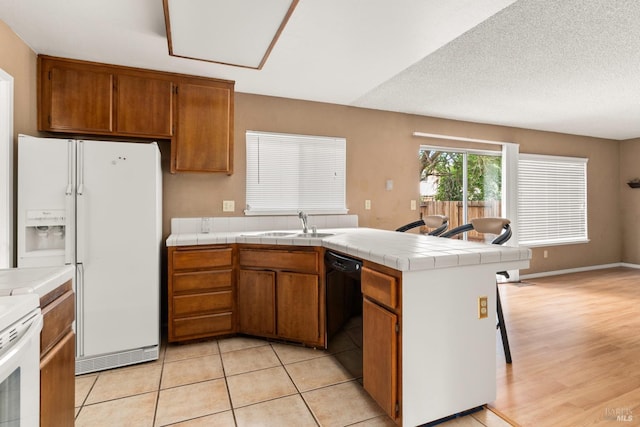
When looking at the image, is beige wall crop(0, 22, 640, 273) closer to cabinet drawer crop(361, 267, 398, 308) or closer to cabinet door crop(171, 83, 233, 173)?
cabinet door crop(171, 83, 233, 173)

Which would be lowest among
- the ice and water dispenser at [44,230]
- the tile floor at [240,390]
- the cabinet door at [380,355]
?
the tile floor at [240,390]

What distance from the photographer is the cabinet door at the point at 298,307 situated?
2.46 meters

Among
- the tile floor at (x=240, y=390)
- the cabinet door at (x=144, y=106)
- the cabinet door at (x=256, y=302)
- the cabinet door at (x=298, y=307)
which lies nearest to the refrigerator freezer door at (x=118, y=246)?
the tile floor at (x=240, y=390)

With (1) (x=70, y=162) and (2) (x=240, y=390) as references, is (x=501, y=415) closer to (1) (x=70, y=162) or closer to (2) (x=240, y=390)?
(2) (x=240, y=390)

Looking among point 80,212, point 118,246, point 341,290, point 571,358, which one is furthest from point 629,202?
point 80,212

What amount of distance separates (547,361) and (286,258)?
2083 millimetres

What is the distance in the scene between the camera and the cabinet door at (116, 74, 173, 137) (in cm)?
266

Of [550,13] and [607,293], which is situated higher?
[550,13]

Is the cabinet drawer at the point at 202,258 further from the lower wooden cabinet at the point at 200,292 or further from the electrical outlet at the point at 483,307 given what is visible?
the electrical outlet at the point at 483,307

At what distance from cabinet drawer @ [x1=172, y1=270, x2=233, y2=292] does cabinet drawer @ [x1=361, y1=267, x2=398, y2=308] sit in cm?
133

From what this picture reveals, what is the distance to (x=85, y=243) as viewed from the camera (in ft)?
7.19

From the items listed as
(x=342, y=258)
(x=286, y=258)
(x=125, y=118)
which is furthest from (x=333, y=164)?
(x=125, y=118)

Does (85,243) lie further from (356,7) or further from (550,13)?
(550,13)

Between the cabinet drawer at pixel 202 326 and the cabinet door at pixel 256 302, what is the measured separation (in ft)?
0.38
